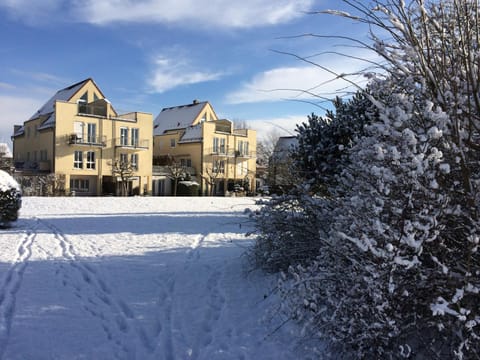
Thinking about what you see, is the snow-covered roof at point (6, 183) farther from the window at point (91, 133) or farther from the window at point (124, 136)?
the window at point (124, 136)

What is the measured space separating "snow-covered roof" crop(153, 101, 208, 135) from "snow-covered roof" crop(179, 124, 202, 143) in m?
1.73

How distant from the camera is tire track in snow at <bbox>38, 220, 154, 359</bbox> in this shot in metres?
3.97

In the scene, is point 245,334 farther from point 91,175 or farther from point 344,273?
point 91,175

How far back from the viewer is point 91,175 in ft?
111

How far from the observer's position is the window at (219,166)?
4056cm

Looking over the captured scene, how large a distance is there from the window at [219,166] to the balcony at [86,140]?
440 inches

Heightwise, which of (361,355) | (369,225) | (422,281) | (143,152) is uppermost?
(143,152)

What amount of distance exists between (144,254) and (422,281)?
21.4ft

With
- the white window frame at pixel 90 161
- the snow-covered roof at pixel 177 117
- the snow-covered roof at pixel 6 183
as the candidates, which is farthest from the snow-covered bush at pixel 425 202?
the snow-covered roof at pixel 177 117

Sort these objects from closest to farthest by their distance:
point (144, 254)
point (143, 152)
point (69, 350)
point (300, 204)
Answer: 1. point (69, 350)
2. point (300, 204)
3. point (144, 254)
4. point (143, 152)

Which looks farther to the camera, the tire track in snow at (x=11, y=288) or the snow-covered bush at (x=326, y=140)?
the snow-covered bush at (x=326, y=140)

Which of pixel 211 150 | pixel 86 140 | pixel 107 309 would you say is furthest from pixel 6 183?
pixel 211 150

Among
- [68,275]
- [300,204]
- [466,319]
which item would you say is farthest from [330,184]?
[68,275]

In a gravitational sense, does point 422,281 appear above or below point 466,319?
above
